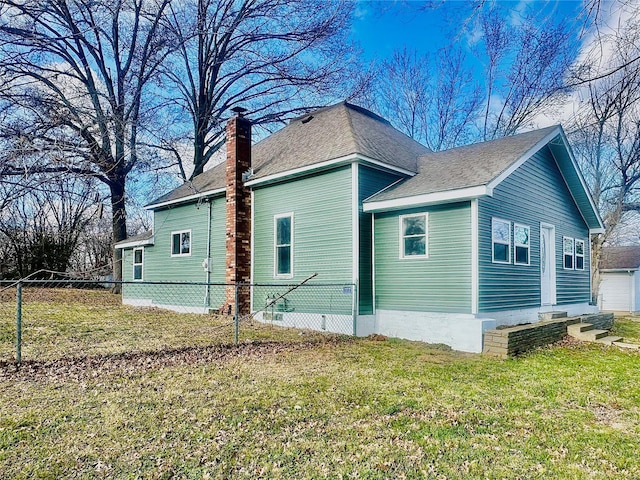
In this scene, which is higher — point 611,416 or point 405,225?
point 405,225

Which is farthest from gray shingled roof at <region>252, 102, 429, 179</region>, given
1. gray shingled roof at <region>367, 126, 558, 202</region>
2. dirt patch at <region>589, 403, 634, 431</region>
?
dirt patch at <region>589, 403, 634, 431</region>

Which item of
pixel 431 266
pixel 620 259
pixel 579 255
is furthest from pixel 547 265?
pixel 620 259

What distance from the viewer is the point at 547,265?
1159cm

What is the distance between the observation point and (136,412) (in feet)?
14.4

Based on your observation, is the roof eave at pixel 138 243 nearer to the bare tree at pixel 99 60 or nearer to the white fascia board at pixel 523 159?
the bare tree at pixel 99 60

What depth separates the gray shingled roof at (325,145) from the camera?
1048 centimetres

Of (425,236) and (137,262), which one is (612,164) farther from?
(137,262)

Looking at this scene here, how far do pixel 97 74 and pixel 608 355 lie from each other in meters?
21.9

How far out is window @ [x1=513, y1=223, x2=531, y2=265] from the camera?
988 centimetres

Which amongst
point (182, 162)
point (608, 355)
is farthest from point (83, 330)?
point (182, 162)

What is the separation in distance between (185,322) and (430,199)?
6657 mm

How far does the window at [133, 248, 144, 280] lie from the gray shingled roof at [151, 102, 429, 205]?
89.1 inches

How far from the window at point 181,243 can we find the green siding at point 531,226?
928cm

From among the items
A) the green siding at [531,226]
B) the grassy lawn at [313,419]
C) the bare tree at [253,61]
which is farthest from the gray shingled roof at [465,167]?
the bare tree at [253,61]
